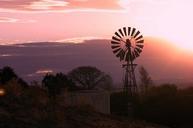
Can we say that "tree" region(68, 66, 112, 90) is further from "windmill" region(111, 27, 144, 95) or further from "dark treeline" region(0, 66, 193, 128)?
"windmill" region(111, 27, 144, 95)

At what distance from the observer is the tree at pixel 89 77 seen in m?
119

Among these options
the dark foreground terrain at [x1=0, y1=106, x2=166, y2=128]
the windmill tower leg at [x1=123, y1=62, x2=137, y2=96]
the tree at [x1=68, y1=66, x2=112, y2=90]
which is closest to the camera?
the dark foreground terrain at [x1=0, y1=106, x2=166, y2=128]

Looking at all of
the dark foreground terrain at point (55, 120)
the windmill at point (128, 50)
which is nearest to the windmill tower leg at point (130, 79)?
the windmill at point (128, 50)

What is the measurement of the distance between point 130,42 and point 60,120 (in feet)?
147

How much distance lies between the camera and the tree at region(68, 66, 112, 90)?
118762 millimetres

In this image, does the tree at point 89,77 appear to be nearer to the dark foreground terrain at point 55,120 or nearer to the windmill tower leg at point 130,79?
the windmill tower leg at point 130,79

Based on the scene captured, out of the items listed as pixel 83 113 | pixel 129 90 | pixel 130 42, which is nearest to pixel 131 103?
pixel 129 90

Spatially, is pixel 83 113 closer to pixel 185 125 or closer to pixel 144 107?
pixel 185 125

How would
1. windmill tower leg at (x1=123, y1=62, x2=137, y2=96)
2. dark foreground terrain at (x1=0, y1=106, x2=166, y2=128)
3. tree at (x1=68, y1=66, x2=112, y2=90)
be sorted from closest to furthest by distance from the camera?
dark foreground terrain at (x1=0, y1=106, x2=166, y2=128), windmill tower leg at (x1=123, y1=62, x2=137, y2=96), tree at (x1=68, y1=66, x2=112, y2=90)

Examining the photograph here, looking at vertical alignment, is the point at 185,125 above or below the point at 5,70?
below

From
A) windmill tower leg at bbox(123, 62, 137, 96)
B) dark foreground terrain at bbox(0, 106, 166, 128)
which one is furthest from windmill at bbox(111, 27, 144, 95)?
dark foreground terrain at bbox(0, 106, 166, 128)

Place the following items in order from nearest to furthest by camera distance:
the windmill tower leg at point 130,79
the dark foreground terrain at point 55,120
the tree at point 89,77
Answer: the dark foreground terrain at point 55,120, the windmill tower leg at point 130,79, the tree at point 89,77

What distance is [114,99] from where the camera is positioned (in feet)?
241

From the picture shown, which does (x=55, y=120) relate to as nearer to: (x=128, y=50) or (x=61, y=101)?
(x=61, y=101)
